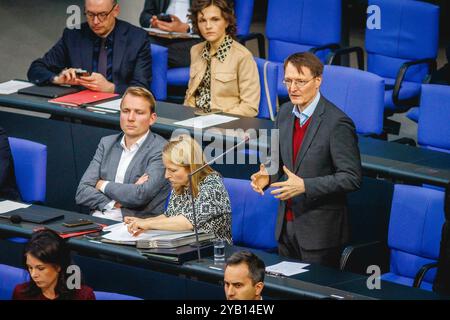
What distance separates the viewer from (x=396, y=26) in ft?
24.8

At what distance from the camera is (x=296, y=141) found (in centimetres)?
503

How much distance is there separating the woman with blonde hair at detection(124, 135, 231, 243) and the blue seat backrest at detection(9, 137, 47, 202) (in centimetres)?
88

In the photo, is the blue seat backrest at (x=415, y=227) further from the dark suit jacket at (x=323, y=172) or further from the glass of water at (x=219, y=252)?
the glass of water at (x=219, y=252)

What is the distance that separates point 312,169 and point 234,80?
1.65 metres

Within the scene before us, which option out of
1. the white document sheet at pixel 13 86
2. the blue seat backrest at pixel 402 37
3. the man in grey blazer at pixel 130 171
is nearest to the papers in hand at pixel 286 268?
the man in grey blazer at pixel 130 171

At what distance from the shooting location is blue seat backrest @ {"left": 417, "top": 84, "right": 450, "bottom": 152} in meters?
6.23

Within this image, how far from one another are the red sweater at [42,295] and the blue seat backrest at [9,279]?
0.04 m

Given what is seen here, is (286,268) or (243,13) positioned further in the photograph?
(243,13)

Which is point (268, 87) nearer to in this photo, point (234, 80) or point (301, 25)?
point (234, 80)

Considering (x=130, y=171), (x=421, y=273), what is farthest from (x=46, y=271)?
(x=421, y=273)

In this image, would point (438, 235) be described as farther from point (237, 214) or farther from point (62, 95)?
point (62, 95)

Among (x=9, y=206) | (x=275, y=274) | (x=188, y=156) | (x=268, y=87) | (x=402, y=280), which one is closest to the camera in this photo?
(x=275, y=274)
